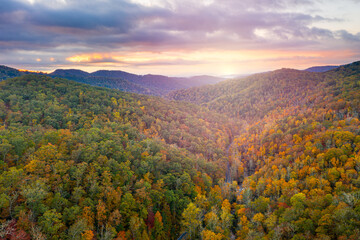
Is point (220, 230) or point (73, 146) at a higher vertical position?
point (73, 146)

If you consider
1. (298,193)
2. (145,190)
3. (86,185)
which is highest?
(86,185)

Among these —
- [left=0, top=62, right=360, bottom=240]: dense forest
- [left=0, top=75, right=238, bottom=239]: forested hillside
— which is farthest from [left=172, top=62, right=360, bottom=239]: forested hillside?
[left=0, top=75, right=238, bottom=239]: forested hillside

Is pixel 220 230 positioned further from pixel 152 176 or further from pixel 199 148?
pixel 199 148

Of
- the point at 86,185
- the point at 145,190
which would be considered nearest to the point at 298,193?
the point at 145,190

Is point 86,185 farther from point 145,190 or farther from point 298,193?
point 298,193

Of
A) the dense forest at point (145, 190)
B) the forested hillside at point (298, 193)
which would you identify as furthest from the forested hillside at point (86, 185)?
the forested hillside at point (298, 193)

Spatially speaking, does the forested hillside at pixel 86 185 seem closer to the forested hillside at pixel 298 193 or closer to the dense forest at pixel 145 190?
the dense forest at pixel 145 190

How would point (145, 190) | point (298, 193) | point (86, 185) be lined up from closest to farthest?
point (86, 185), point (145, 190), point (298, 193)

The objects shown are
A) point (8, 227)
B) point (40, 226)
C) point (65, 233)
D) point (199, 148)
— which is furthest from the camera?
point (199, 148)

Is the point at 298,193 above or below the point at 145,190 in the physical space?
below

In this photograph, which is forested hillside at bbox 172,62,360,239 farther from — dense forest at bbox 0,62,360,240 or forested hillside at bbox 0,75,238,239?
forested hillside at bbox 0,75,238,239

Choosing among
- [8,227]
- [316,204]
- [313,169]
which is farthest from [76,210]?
[313,169]
